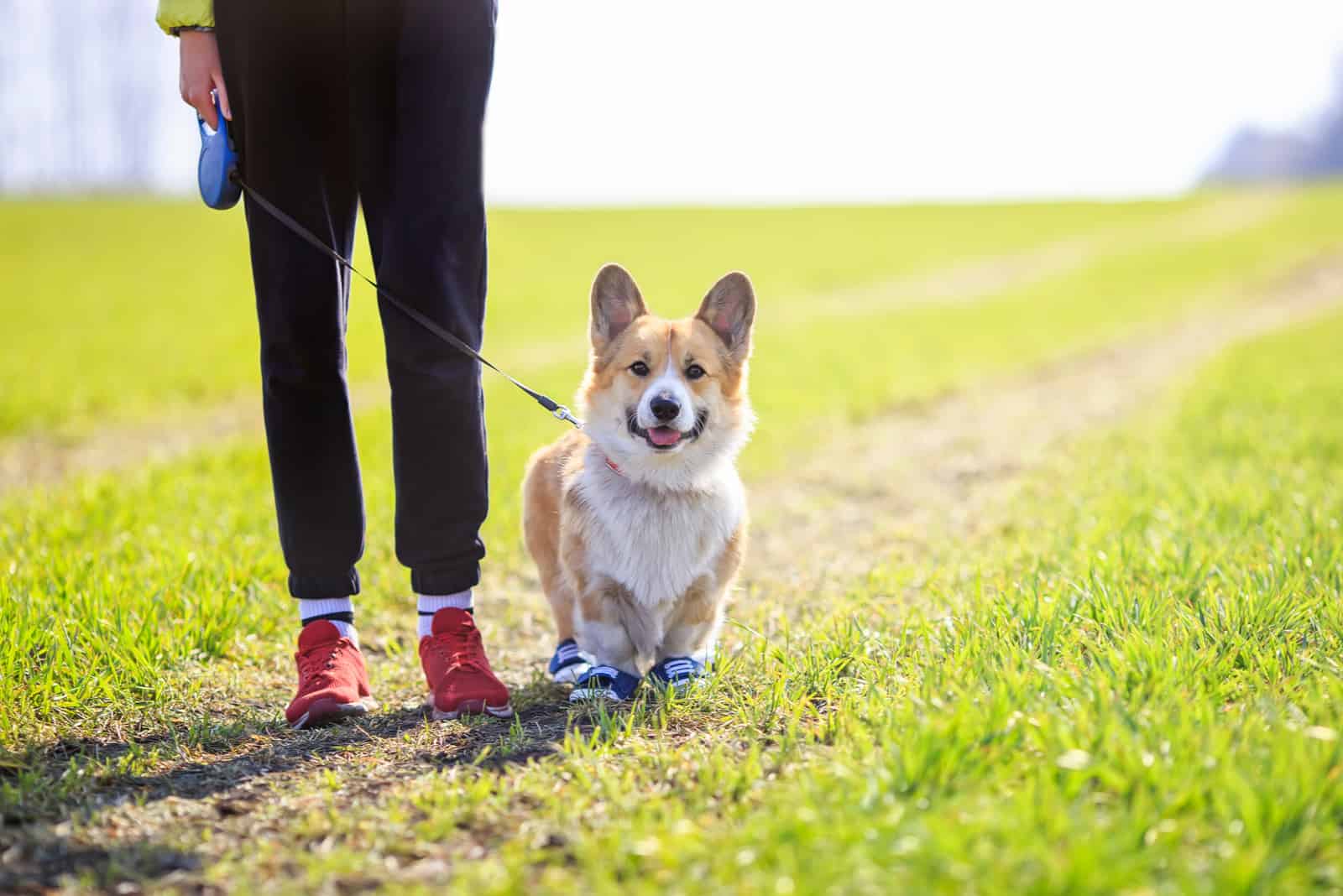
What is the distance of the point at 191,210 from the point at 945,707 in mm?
40815

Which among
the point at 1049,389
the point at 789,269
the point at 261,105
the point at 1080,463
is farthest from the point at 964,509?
the point at 789,269

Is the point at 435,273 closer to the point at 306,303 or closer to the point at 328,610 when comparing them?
the point at 306,303

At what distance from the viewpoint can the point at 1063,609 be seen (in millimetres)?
3156

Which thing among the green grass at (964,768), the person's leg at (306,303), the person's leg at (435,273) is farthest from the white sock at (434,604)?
the green grass at (964,768)

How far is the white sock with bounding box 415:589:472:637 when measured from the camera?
296 cm

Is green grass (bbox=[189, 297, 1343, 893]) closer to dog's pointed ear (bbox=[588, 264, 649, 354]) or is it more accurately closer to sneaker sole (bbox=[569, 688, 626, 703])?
sneaker sole (bbox=[569, 688, 626, 703])

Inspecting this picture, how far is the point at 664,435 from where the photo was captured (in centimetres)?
317

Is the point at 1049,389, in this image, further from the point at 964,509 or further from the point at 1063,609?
the point at 1063,609

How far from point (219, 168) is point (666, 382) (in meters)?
1.46

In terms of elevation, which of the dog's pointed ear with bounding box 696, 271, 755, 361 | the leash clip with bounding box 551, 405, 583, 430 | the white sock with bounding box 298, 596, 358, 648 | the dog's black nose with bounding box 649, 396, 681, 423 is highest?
the dog's pointed ear with bounding box 696, 271, 755, 361

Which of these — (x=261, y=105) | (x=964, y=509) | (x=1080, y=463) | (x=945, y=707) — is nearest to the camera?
(x=945, y=707)

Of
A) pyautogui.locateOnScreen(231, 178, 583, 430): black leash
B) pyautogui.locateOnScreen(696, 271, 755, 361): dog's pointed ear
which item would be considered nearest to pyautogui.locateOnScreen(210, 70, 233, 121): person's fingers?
A: pyautogui.locateOnScreen(231, 178, 583, 430): black leash

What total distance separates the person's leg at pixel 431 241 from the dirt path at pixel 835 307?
4927 millimetres

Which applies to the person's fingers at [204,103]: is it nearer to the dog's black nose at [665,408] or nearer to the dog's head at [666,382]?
the dog's head at [666,382]
